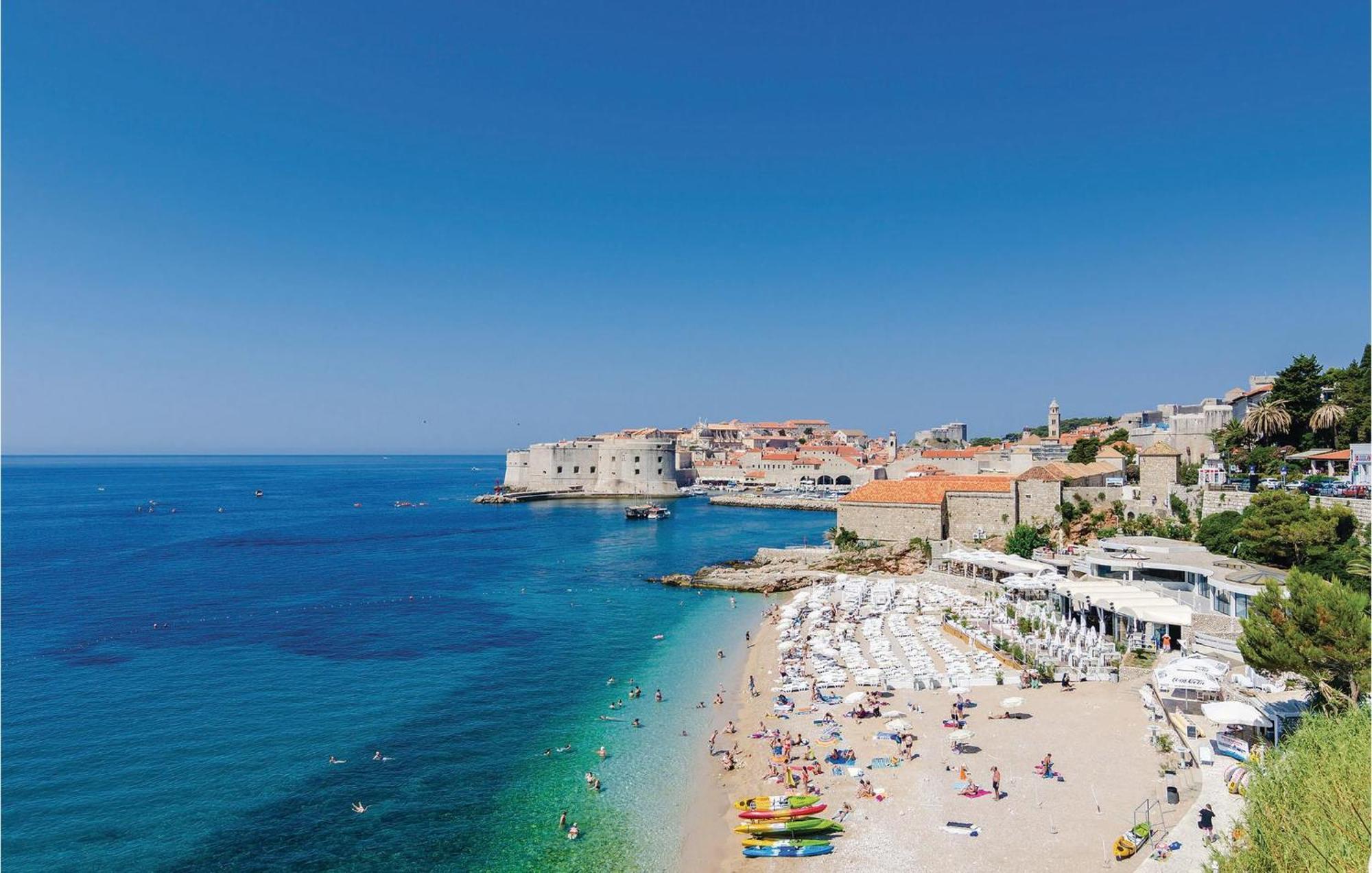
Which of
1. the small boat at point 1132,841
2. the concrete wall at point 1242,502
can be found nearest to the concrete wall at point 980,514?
the concrete wall at point 1242,502

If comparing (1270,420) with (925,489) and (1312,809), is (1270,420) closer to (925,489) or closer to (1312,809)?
(925,489)

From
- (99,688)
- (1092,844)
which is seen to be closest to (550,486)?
(99,688)

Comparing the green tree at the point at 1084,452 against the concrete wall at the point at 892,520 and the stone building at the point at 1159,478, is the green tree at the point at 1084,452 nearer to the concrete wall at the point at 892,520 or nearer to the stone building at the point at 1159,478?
the stone building at the point at 1159,478

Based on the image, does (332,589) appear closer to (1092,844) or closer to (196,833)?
(196,833)

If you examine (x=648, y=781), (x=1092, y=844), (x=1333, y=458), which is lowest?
(x=648, y=781)

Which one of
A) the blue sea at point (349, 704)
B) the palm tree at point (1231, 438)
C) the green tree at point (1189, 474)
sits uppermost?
the palm tree at point (1231, 438)

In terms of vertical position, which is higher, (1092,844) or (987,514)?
(987,514)

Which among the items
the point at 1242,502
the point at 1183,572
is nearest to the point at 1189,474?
the point at 1242,502
